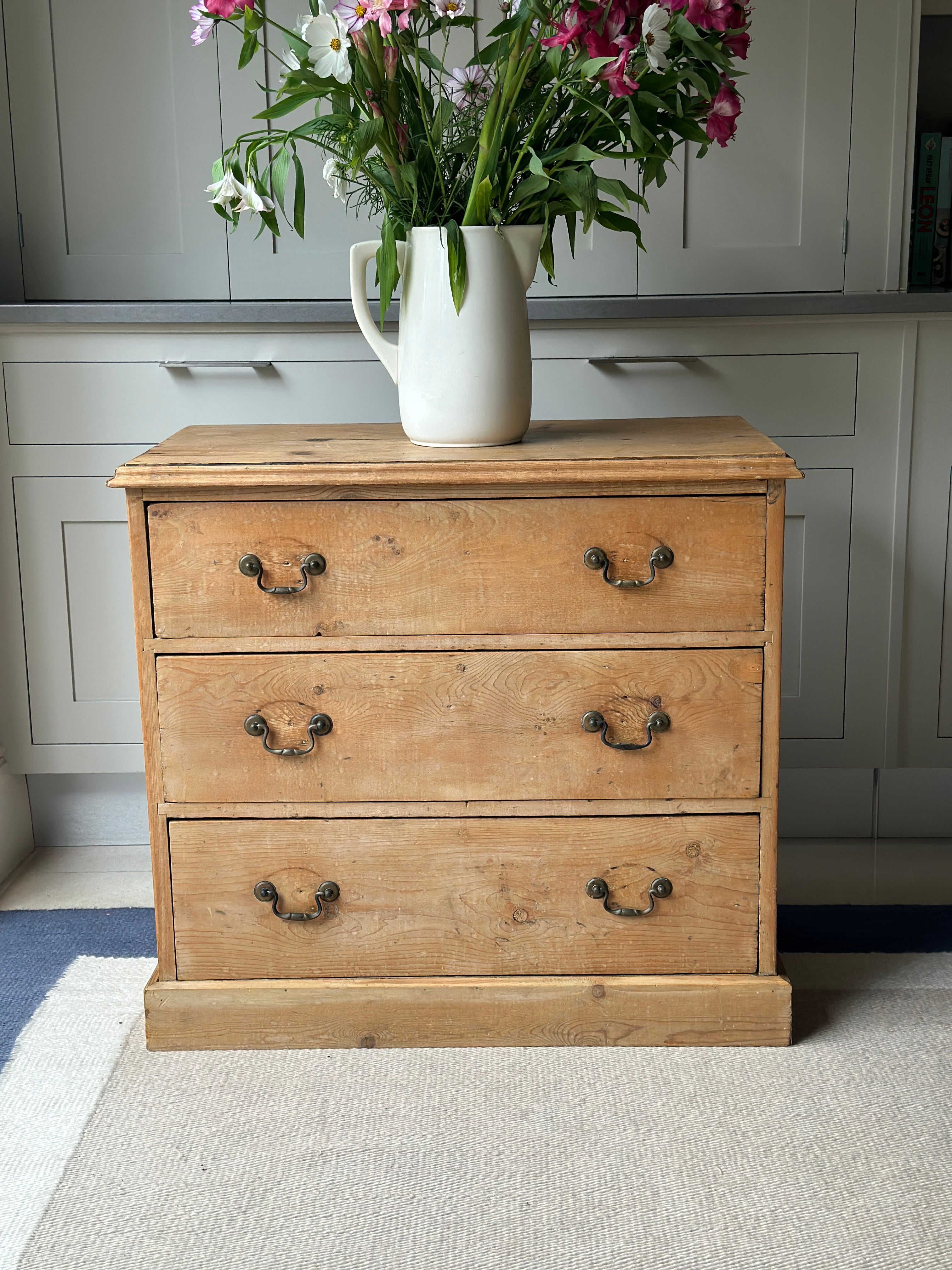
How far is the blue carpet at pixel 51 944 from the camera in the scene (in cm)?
167

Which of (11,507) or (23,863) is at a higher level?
(11,507)

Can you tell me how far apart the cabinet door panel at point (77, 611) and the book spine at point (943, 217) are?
1.63 metres

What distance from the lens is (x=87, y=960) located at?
5.81 ft

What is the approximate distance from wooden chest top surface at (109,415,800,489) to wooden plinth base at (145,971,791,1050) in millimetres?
654

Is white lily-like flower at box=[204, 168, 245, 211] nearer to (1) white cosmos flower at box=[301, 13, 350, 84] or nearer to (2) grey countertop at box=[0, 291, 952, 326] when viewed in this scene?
(1) white cosmos flower at box=[301, 13, 350, 84]

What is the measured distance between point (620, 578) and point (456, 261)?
1.41 feet

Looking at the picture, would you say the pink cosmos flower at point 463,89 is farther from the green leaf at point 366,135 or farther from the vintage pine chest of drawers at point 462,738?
the vintage pine chest of drawers at point 462,738

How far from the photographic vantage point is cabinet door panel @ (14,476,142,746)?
2010mm

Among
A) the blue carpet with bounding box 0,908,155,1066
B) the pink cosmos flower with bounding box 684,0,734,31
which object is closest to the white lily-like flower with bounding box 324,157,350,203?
the pink cosmos flower with bounding box 684,0,734,31

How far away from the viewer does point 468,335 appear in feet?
4.66

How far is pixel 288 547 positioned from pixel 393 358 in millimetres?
314

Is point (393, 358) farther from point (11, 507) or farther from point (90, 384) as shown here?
point (11, 507)

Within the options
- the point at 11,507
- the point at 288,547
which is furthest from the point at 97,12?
the point at 288,547

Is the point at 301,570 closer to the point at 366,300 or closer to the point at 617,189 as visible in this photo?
the point at 366,300
